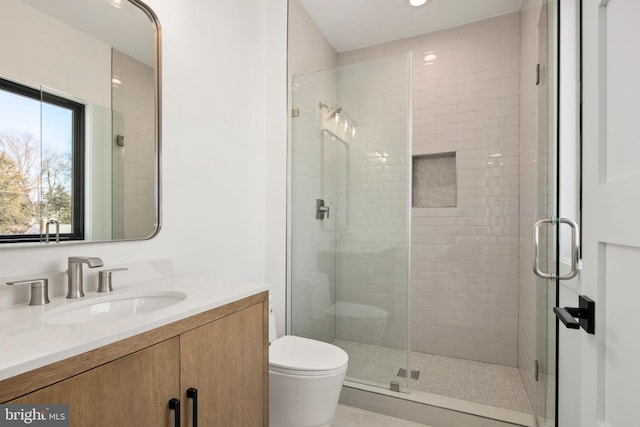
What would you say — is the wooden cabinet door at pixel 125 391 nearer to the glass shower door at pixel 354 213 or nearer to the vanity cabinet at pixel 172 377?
the vanity cabinet at pixel 172 377

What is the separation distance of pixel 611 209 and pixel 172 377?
3.43 ft

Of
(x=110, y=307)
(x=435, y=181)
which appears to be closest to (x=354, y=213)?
(x=435, y=181)

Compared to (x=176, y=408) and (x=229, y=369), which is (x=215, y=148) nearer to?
(x=229, y=369)

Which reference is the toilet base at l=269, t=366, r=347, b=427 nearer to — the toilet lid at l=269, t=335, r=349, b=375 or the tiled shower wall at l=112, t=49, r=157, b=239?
the toilet lid at l=269, t=335, r=349, b=375

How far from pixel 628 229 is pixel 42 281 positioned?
1.40 m

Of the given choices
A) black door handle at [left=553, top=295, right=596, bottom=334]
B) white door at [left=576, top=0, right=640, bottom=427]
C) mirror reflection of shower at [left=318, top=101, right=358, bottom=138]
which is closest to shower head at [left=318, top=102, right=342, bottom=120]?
mirror reflection of shower at [left=318, top=101, right=358, bottom=138]

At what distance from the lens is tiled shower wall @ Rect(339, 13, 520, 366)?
8.07 ft

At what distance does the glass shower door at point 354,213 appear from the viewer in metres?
2.13

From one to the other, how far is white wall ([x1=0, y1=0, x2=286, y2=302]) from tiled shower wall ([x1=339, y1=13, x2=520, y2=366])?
129 centimetres

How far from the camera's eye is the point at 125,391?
0.70 m

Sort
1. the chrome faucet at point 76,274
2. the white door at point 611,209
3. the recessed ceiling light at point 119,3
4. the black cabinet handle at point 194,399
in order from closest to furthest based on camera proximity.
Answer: the white door at point 611,209, the black cabinet handle at point 194,399, the chrome faucet at point 76,274, the recessed ceiling light at point 119,3

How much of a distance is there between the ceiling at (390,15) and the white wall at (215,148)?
48cm

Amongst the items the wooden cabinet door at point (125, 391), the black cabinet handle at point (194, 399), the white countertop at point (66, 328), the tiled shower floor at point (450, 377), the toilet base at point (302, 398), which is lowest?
the tiled shower floor at point (450, 377)

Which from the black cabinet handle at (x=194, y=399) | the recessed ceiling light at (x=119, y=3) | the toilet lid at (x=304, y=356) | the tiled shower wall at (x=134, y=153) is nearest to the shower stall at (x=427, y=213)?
the toilet lid at (x=304, y=356)
